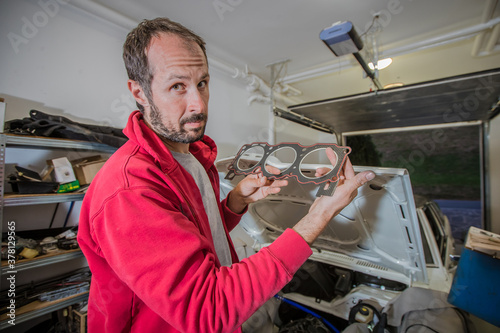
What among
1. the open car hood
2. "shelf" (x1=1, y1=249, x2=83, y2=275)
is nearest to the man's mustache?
the open car hood

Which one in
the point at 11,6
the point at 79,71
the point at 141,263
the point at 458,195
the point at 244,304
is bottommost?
the point at 458,195

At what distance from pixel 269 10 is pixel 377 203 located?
2.12 metres

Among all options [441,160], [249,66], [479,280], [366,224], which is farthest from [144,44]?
[441,160]

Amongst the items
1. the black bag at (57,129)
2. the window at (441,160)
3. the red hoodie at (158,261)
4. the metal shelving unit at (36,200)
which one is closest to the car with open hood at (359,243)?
the red hoodie at (158,261)

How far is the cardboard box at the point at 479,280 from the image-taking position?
112 centimetres

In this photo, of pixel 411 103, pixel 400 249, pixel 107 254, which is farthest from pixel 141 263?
pixel 411 103

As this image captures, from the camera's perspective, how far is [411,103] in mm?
2143

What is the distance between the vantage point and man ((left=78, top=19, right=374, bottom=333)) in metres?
0.58

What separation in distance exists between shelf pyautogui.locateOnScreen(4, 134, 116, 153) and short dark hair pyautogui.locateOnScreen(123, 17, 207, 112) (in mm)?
1308

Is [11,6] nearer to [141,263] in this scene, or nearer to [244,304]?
[141,263]

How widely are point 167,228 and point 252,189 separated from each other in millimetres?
577

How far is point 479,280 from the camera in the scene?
3.81 ft

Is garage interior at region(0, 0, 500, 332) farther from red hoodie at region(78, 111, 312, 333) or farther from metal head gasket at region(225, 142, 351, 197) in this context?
red hoodie at region(78, 111, 312, 333)

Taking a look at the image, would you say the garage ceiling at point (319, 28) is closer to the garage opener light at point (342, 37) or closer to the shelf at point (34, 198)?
the garage opener light at point (342, 37)
